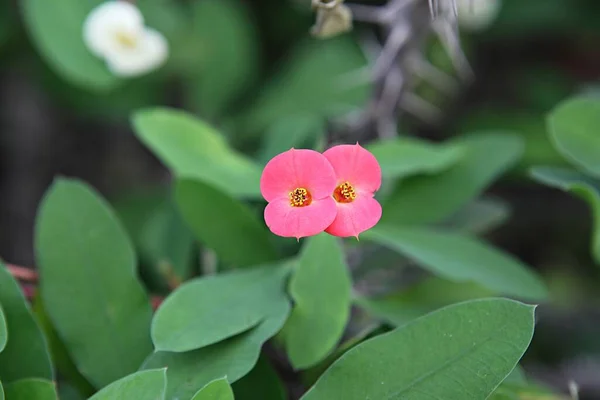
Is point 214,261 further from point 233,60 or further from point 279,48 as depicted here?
point 279,48

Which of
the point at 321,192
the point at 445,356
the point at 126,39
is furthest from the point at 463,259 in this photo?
the point at 126,39

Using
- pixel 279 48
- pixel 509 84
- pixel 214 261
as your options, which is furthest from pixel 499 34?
pixel 214 261

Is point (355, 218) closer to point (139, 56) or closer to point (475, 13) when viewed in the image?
point (139, 56)

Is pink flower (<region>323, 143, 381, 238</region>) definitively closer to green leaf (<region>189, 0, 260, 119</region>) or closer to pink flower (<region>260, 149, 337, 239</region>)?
pink flower (<region>260, 149, 337, 239</region>)

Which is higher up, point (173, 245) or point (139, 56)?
point (139, 56)

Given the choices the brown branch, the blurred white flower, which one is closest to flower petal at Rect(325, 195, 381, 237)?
the brown branch

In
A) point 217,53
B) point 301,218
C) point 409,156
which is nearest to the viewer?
point 301,218

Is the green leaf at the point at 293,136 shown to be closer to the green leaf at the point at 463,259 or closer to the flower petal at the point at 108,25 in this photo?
the green leaf at the point at 463,259
